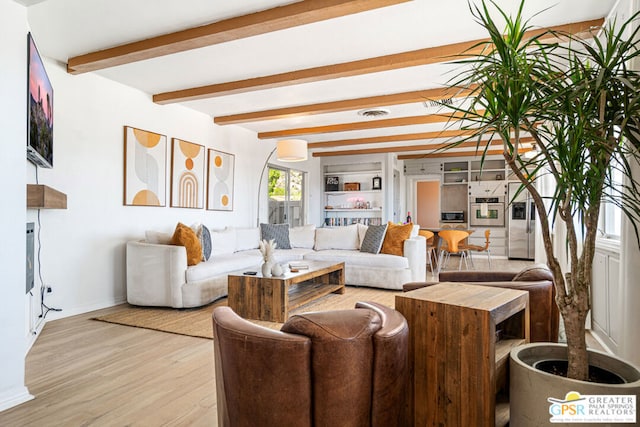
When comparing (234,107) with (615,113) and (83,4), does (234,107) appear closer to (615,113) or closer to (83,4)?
(83,4)

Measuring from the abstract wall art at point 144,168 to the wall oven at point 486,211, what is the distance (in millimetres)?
7540

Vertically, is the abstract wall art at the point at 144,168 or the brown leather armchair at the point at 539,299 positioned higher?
the abstract wall art at the point at 144,168

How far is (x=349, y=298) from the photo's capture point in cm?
476

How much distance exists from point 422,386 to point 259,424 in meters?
0.71

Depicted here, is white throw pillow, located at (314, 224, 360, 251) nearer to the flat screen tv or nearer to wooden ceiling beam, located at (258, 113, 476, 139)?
wooden ceiling beam, located at (258, 113, 476, 139)

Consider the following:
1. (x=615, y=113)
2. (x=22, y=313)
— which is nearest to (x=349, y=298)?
(x=22, y=313)

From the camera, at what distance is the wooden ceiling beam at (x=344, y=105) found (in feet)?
15.4

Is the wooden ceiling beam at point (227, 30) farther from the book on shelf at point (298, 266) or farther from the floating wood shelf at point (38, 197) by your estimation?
the book on shelf at point (298, 266)

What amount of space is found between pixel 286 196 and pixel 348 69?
15.7 ft

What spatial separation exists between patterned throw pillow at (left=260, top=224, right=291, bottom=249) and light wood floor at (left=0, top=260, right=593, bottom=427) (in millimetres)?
2951

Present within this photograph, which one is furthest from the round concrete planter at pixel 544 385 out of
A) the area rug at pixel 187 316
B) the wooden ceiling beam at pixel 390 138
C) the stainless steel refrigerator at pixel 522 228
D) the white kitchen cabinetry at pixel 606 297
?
the stainless steel refrigerator at pixel 522 228

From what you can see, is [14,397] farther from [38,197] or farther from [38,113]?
[38,113]

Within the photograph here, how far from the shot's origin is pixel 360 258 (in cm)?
550
